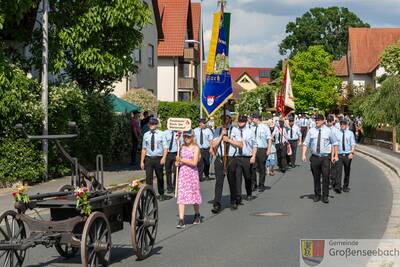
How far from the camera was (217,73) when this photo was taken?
48.2 feet

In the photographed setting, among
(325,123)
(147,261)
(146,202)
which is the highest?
(325,123)

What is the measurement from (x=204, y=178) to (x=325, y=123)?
542 cm

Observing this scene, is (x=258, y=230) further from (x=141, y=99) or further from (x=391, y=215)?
(x=141, y=99)

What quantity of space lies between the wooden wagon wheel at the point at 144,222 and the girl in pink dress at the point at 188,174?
2.18 meters

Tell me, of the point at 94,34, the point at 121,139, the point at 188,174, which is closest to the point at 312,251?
the point at 188,174

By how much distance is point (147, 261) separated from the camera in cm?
862

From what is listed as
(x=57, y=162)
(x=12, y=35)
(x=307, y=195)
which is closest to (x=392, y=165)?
(x=307, y=195)

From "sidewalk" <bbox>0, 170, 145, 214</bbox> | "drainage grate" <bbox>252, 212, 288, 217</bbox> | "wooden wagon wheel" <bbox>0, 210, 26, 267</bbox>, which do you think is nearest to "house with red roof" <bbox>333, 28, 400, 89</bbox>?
"sidewalk" <bbox>0, 170, 145, 214</bbox>

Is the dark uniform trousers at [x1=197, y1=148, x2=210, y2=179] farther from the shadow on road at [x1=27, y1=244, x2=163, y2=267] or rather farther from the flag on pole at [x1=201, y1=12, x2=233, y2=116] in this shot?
the shadow on road at [x1=27, y1=244, x2=163, y2=267]

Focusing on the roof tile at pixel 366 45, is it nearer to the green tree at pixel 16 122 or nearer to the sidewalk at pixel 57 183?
the sidewalk at pixel 57 183

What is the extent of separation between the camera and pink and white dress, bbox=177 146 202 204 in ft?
37.4

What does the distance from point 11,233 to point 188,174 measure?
4437 millimetres

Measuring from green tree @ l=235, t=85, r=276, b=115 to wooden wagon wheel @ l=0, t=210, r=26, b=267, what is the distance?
80211 millimetres

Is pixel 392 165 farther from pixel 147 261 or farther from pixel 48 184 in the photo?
pixel 147 261
